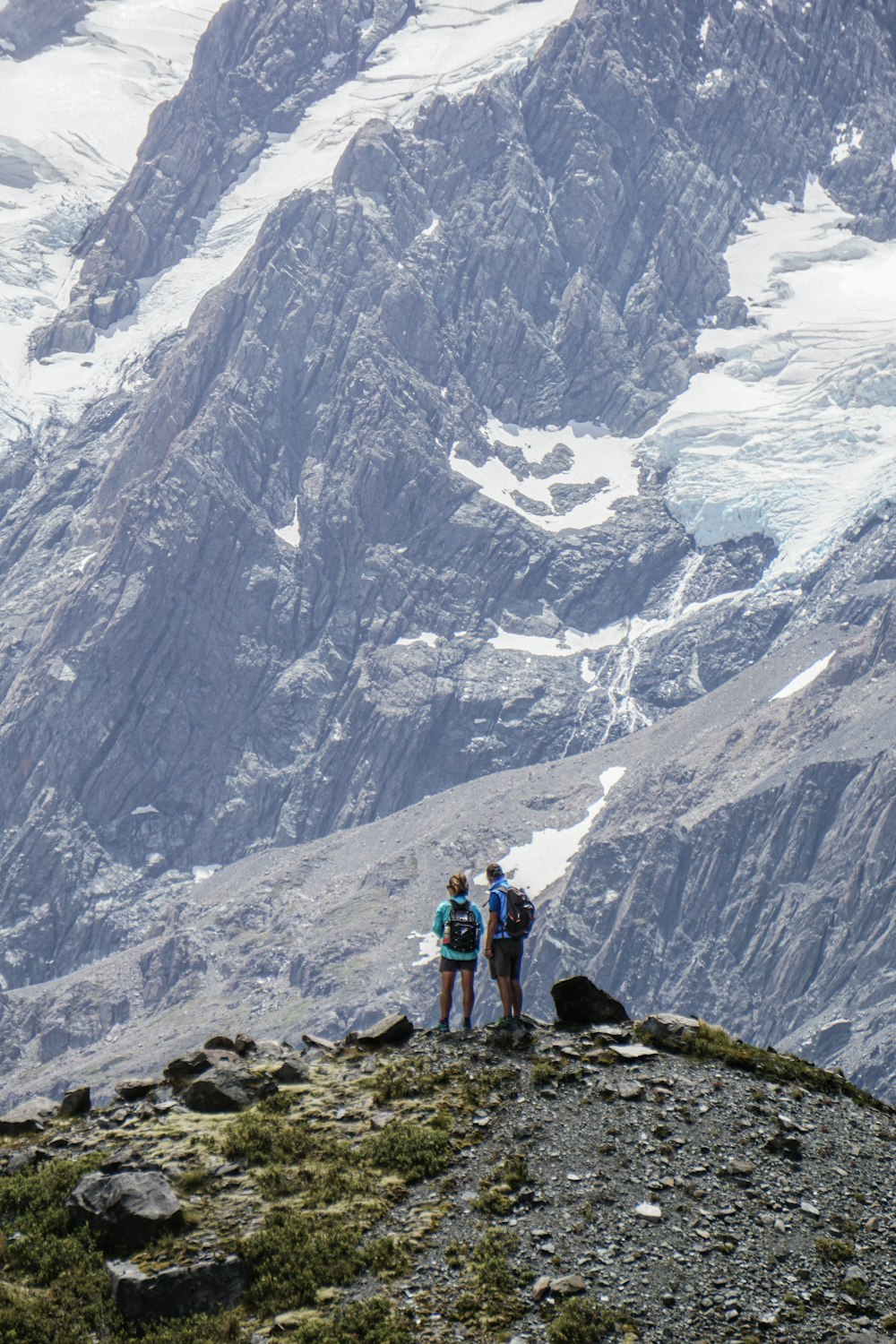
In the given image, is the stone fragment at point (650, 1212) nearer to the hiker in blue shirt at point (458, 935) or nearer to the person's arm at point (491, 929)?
the hiker in blue shirt at point (458, 935)

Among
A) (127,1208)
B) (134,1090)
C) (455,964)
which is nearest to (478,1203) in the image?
(127,1208)

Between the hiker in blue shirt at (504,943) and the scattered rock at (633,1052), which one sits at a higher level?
the hiker in blue shirt at (504,943)

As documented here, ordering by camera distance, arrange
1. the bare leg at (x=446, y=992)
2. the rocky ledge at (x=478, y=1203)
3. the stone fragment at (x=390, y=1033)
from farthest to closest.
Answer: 1. the stone fragment at (x=390, y=1033)
2. the bare leg at (x=446, y=992)
3. the rocky ledge at (x=478, y=1203)

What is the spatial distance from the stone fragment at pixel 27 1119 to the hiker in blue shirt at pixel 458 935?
29.0ft

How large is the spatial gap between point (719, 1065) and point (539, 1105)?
4394 mm

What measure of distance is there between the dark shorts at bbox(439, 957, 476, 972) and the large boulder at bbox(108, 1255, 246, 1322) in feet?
29.3

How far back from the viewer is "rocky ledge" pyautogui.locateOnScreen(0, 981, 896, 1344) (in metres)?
28.2

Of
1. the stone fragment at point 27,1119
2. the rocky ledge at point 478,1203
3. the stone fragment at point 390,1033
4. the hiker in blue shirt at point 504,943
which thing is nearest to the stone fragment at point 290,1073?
the rocky ledge at point 478,1203

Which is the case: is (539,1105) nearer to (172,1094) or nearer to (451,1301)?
(451,1301)

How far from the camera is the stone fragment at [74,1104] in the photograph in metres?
38.5

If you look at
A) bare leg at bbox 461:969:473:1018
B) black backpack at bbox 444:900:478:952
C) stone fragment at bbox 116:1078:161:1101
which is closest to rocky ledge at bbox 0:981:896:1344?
bare leg at bbox 461:969:473:1018

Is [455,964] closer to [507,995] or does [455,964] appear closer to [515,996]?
[507,995]

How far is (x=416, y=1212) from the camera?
3078cm

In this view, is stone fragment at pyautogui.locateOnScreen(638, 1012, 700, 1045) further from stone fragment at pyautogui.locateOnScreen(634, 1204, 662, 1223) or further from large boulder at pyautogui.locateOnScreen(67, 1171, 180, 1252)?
large boulder at pyautogui.locateOnScreen(67, 1171, 180, 1252)
